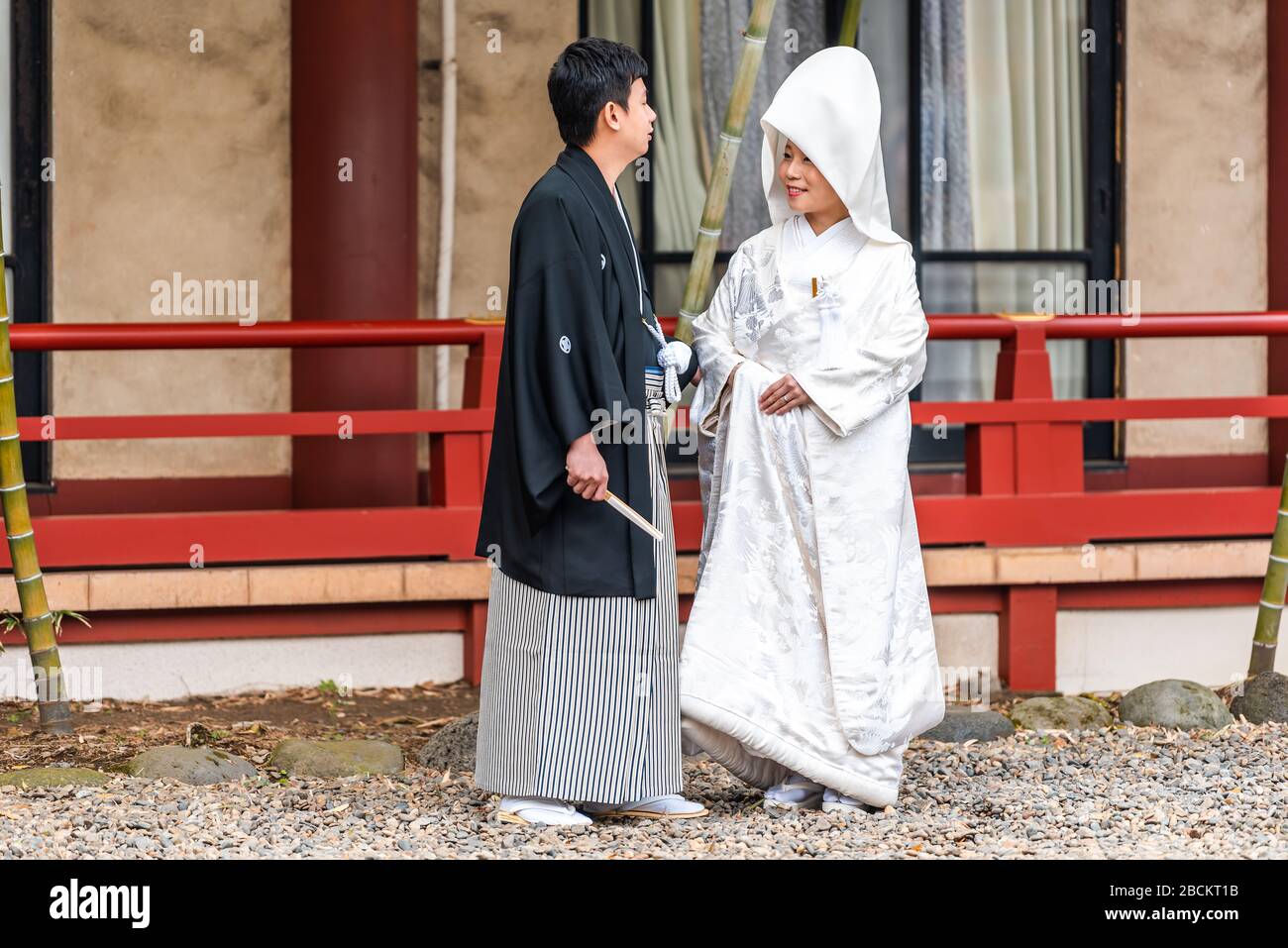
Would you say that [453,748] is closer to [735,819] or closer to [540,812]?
[540,812]

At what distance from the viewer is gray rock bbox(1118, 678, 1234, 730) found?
5211 mm

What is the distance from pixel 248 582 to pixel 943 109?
11.7 ft

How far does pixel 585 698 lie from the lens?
3.79 meters

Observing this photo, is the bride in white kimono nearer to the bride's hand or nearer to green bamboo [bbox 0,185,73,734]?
the bride's hand

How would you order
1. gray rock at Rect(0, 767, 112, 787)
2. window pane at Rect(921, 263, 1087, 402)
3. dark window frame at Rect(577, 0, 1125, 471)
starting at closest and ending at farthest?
gray rock at Rect(0, 767, 112, 787) → dark window frame at Rect(577, 0, 1125, 471) → window pane at Rect(921, 263, 1087, 402)

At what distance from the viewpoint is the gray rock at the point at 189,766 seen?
14.6 ft

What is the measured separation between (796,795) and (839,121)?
170cm

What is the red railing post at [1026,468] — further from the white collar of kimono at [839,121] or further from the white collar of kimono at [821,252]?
the white collar of kimono at [839,121]

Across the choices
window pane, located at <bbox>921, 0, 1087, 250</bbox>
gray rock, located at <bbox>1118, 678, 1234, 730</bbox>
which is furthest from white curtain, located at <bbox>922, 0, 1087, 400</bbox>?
gray rock, located at <bbox>1118, 678, 1234, 730</bbox>

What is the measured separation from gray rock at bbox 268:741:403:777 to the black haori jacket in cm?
105

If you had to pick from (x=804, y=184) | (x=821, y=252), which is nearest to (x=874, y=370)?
(x=821, y=252)

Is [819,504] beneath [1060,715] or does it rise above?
above

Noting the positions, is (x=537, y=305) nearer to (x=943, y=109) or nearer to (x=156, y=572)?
(x=156, y=572)

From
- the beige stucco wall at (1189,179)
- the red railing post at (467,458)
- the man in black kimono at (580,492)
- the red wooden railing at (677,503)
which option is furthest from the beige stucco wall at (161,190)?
the beige stucco wall at (1189,179)
